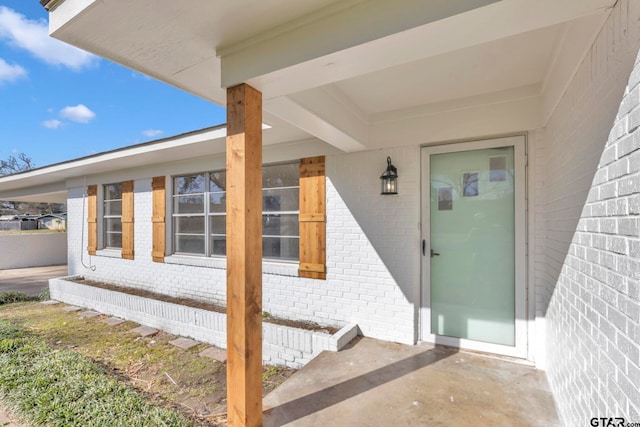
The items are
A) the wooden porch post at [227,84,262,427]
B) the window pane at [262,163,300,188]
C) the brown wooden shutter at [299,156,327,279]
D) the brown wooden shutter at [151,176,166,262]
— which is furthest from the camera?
the brown wooden shutter at [151,176,166,262]

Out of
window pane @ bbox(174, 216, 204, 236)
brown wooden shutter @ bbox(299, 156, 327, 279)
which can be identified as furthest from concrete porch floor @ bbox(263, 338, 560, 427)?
window pane @ bbox(174, 216, 204, 236)

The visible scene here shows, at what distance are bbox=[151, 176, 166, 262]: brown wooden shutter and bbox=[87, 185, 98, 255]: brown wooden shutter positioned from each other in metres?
2.11

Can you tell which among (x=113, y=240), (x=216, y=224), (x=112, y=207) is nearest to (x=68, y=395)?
(x=216, y=224)

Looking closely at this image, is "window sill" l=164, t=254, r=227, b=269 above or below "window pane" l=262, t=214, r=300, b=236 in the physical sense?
below

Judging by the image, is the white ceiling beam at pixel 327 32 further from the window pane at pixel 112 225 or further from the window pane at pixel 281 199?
the window pane at pixel 112 225

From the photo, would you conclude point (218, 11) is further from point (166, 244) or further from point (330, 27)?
point (166, 244)

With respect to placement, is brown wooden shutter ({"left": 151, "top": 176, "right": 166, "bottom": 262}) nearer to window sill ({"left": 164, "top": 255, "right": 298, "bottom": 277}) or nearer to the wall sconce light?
window sill ({"left": 164, "top": 255, "right": 298, "bottom": 277})

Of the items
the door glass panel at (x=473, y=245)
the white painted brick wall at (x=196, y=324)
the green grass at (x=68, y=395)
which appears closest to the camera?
the green grass at (x=68, y=395)

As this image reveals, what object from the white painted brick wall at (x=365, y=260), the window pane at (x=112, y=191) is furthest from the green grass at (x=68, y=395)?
the window pane at (x=112, y=191)

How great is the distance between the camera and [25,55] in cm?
1184

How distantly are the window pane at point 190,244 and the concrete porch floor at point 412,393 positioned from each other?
3.29 meters

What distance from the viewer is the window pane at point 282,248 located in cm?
433

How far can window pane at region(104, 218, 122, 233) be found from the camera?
6.71 meters

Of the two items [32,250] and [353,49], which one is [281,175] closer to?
[353,49]
